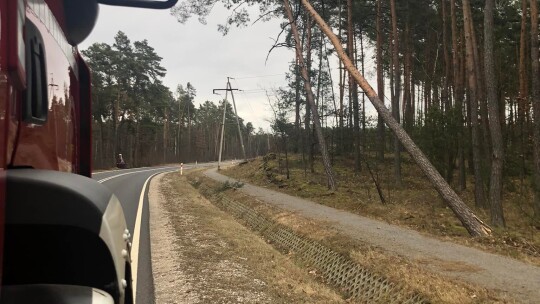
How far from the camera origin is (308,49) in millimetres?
24297

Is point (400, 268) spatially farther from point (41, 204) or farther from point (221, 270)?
point (41, 204)

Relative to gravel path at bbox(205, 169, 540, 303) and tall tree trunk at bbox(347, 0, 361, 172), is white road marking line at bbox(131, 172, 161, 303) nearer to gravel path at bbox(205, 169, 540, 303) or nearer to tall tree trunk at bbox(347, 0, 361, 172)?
gravel path at bbox(205, 169, 540, 303)

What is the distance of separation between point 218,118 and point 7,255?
357 feet

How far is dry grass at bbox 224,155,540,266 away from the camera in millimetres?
9641

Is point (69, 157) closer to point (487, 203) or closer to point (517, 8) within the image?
point (487, 203)

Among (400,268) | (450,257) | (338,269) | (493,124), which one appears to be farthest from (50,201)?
(493,124)

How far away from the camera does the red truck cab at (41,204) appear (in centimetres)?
134

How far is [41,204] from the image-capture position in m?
1.45

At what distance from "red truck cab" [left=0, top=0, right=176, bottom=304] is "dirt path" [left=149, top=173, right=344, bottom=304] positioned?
13.4 ft

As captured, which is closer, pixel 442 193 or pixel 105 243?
pixel 105 243

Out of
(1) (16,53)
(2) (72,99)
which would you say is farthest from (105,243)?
(2) (72,99)

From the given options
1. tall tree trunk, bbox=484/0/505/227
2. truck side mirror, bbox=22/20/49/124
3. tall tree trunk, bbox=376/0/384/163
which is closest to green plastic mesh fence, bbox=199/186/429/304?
truck side mirror, bbox=22/20/49/124

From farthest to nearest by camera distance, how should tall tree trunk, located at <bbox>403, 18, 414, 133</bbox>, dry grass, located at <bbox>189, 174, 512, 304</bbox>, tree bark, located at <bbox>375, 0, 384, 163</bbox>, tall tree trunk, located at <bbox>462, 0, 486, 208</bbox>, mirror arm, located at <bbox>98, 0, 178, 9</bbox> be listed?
tall tree trunk, located at <bbox>403, 18, 414, 133</bbox>, tree bark, located at <bbox>375, 0, 384, 163</bbox>, tall tree trunk, located at <bbox>462, 0, 486, 208</bbox>, dry grass, located at <bbox>189, 174, 512, 304</bbox>, mirror arm, located at <bbox>98, 0, 178, 9</bbox>

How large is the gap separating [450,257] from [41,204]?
7710 millimetres
